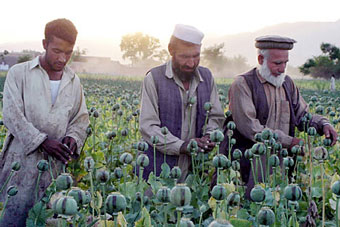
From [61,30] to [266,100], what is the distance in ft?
5.34

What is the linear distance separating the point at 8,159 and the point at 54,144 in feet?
1.34

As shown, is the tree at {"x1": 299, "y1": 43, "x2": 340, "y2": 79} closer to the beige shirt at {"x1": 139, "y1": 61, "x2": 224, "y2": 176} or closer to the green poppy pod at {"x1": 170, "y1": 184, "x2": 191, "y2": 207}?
the beige shirt at {"x1": 139, "y1": 61, "x2": 224, "y2": 176}

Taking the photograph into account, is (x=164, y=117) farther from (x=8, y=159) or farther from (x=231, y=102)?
(x=8, y=159)

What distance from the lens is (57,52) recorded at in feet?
9.12

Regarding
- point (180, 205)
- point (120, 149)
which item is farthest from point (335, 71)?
point (180, 205)

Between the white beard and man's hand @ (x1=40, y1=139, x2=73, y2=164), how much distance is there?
163 centimetres

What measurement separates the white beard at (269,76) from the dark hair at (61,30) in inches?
58.1

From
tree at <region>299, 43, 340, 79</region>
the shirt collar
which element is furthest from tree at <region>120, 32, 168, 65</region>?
the shirt collar

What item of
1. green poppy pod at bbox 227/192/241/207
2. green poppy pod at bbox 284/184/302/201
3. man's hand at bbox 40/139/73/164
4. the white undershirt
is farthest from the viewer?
the white undershirt

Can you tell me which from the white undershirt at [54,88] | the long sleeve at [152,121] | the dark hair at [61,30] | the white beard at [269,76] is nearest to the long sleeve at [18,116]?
the white undershirt at [54,88]

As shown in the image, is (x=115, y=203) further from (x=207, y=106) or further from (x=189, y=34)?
(x=189, y=34)

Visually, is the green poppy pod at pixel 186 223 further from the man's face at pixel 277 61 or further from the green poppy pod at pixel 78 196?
the man's face at pixel 277 61

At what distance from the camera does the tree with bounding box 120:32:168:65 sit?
7594 centimetres

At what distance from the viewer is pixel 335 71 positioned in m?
34.9
